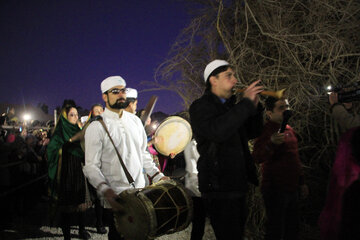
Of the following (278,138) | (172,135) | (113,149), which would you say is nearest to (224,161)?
(113,149)

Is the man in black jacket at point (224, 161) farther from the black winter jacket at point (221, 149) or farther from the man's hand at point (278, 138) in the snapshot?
the man's hand at point (278, 138)

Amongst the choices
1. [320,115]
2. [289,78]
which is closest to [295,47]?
[289,78]

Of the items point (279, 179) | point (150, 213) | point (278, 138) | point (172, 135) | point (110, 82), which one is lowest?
point (150, 213)

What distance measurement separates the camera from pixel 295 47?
137 inches

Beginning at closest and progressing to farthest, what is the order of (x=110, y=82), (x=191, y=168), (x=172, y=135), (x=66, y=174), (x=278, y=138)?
1. (x=110, y=82)
2. (x=278, y=138)
3. (x=191, y=168)
4. (x=172, y=135)
5. (x=66, y=174)

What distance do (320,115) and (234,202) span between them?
2302 millimetres

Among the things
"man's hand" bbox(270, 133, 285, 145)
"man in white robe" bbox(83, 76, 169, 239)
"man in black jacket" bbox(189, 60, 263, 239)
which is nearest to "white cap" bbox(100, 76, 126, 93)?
"man in white robe" bbox(83, 76, 169, 239)

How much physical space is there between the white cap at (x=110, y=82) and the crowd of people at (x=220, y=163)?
0.04 feet

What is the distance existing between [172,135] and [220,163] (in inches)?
72.7

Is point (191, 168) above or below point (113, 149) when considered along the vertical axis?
below

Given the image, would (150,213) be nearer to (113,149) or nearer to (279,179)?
(113,149)

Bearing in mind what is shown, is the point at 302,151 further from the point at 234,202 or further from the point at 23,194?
the point at 23,194

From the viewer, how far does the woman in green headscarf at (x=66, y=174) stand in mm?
3961

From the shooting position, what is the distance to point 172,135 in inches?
146
